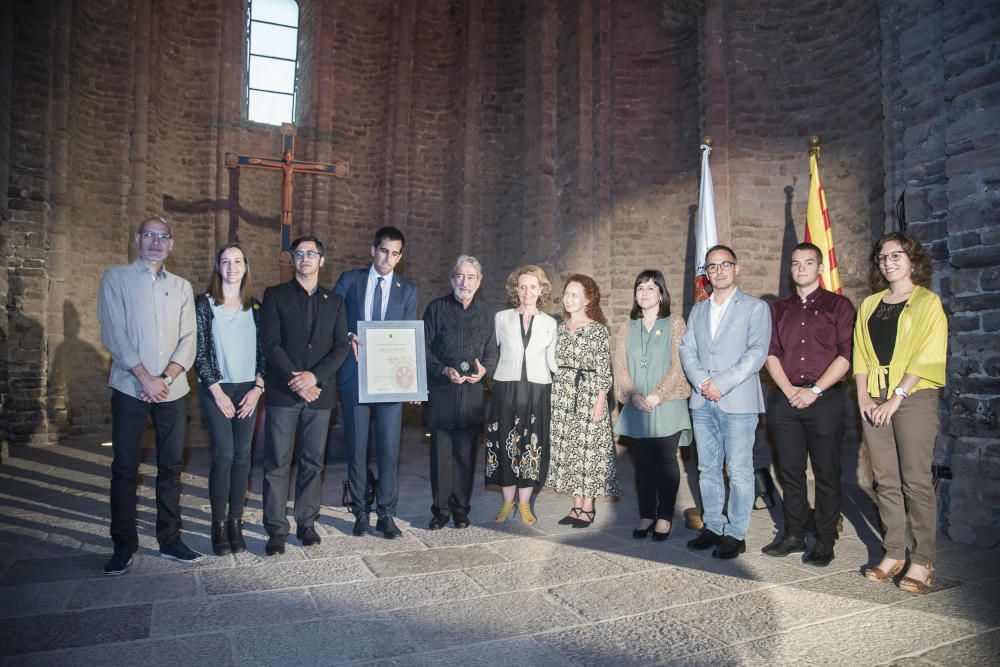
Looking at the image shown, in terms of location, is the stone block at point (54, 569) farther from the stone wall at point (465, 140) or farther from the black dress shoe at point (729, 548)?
the stone wall at point (465, 140)

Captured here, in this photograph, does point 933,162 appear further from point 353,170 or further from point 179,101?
point 179,101

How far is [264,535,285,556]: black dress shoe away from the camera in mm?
3643

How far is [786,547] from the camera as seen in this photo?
3.75 meters

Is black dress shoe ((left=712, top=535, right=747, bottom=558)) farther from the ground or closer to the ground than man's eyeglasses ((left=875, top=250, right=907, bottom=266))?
closer to the ground

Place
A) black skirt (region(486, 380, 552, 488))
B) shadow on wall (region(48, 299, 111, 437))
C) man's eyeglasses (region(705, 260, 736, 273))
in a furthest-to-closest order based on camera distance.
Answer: shadow on wall (region(48, 299, 111, 437)) < black skirt (region(486, 380, 552, 488)) < man's eyeglasses (region(705, 260, 736, 273))

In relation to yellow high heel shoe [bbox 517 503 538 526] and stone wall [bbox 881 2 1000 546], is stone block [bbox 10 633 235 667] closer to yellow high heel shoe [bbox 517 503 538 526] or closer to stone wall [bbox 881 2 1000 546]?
yellow high heel shoe [bbox 517 503 538 526]

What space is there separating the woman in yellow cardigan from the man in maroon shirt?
0.15 meters

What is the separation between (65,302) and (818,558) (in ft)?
32.4

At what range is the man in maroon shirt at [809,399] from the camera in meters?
3.62

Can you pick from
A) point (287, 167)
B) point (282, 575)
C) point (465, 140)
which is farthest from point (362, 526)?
point (465, 140)

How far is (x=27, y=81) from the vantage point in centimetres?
858

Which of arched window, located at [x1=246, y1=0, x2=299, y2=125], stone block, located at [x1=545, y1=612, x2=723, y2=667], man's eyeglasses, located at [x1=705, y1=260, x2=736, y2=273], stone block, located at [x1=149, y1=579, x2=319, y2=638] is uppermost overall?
arched window, located at [x1=246, y1=0, x2=299, y2=125]

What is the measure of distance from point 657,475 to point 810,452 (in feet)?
2.94

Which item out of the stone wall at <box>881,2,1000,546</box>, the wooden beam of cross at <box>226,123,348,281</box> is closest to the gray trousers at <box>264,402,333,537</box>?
the stone wall at <box>881,2,1000,546</box>
